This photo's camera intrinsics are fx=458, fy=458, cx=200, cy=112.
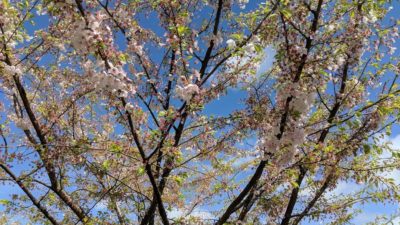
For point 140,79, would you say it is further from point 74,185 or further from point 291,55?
point 74,185

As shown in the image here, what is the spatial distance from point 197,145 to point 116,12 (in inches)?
117

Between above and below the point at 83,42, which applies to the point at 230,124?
above

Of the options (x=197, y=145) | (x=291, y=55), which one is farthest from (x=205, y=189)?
(x=291, y=55)

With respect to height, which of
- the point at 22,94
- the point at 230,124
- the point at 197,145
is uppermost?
the point at 22,94

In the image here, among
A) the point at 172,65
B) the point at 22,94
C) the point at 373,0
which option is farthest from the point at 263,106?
the point at 22,94

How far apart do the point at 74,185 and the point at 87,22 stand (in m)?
5.56

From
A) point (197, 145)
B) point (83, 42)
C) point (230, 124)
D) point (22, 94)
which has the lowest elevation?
point (83, 42)

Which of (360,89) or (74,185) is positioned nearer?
(360,89)

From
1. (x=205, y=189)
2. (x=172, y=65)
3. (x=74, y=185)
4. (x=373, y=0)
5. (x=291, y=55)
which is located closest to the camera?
(x=291, y=55)

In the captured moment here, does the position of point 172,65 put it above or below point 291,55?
above

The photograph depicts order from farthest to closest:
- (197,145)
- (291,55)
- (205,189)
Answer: (205,189)
(197,145)
(291,55)

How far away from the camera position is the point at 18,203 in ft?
29.6

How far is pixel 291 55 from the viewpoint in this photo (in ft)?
20.9

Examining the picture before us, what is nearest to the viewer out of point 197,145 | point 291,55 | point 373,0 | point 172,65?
point 291,55
